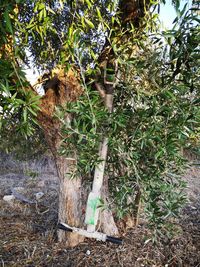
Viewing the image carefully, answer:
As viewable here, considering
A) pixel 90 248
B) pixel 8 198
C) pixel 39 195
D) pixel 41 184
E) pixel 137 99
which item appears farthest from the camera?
pixel 41 184

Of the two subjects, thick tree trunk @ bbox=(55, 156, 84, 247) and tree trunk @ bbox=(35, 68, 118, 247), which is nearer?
tree trunk @ bbox=(35, 68, 118, 247)

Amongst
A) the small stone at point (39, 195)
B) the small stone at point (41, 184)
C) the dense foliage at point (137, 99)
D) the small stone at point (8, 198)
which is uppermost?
the dense foliage at point (137, 99)

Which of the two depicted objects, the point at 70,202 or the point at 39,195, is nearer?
the point at 70,202

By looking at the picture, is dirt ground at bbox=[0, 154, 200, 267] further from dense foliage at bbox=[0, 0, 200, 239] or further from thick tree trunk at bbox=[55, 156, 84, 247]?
dense foliage at bbox=[0, 0, 200, 239]

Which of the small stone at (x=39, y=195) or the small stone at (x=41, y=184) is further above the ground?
the small stone at (x=41, y=184)

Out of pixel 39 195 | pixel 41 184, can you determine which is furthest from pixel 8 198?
pixel 41 184

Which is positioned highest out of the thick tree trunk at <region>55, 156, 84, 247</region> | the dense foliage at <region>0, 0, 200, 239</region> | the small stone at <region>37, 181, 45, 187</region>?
the dense foliage at <region>0, 0, 200, 239</region>

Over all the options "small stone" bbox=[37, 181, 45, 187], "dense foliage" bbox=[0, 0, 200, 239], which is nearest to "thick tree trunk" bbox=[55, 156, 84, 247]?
"dense foliage" bbox=[0, 0, 200, 239]

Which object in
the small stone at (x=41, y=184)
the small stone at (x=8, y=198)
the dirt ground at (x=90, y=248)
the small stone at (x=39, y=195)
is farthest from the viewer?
the small stone at (x=41, y=184)

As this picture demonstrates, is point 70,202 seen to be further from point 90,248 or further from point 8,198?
point 8,198

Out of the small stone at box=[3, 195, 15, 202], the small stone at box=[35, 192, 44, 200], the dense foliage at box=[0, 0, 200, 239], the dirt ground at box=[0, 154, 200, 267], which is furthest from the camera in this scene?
the small stone at box=[35, 192, 44, 200]

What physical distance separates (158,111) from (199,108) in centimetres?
20

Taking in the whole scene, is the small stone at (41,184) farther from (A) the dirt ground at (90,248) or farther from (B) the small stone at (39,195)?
(A) the dirt ground at (90,248)

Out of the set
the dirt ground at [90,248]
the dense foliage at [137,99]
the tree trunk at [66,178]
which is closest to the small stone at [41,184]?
the dirt ground at [90,248]
